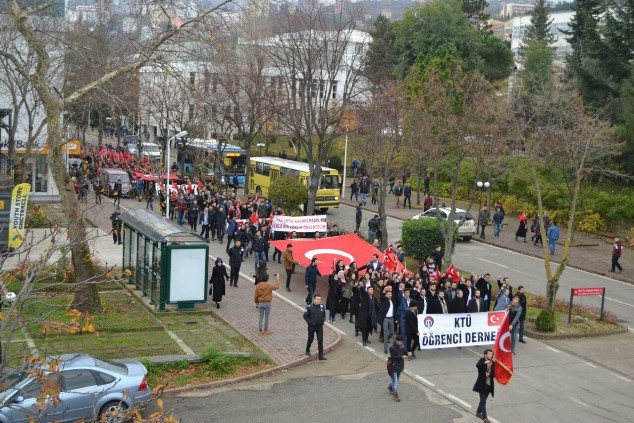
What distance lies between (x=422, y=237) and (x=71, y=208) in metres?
14.9

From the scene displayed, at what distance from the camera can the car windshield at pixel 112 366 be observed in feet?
45.7

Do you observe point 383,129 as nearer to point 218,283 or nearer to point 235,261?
point 235,261

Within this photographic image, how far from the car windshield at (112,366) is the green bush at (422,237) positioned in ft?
58.9

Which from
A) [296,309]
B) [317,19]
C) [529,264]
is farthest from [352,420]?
[317,19]

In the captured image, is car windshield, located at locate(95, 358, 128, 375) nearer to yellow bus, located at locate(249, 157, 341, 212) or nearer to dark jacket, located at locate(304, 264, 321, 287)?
dark jacket, located at locate(304, 264, 321, 287)

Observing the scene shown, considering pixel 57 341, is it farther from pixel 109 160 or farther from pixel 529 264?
pixel 109 160

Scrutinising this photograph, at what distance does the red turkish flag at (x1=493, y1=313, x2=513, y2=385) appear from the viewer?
14.7 metres

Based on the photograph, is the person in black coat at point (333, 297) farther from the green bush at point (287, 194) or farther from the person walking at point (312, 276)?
the green bush at point (287, 194)

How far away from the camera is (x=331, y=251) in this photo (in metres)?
26.4

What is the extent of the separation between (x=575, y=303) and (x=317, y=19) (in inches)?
746

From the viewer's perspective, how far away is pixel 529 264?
33375 mm

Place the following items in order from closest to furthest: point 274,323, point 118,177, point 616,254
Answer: point 274,323, point 616,254, point 118,177

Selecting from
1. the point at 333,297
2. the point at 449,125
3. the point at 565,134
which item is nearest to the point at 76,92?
the point at 333,297

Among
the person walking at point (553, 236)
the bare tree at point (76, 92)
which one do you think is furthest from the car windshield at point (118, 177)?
the bare tree at point (76, 92)
